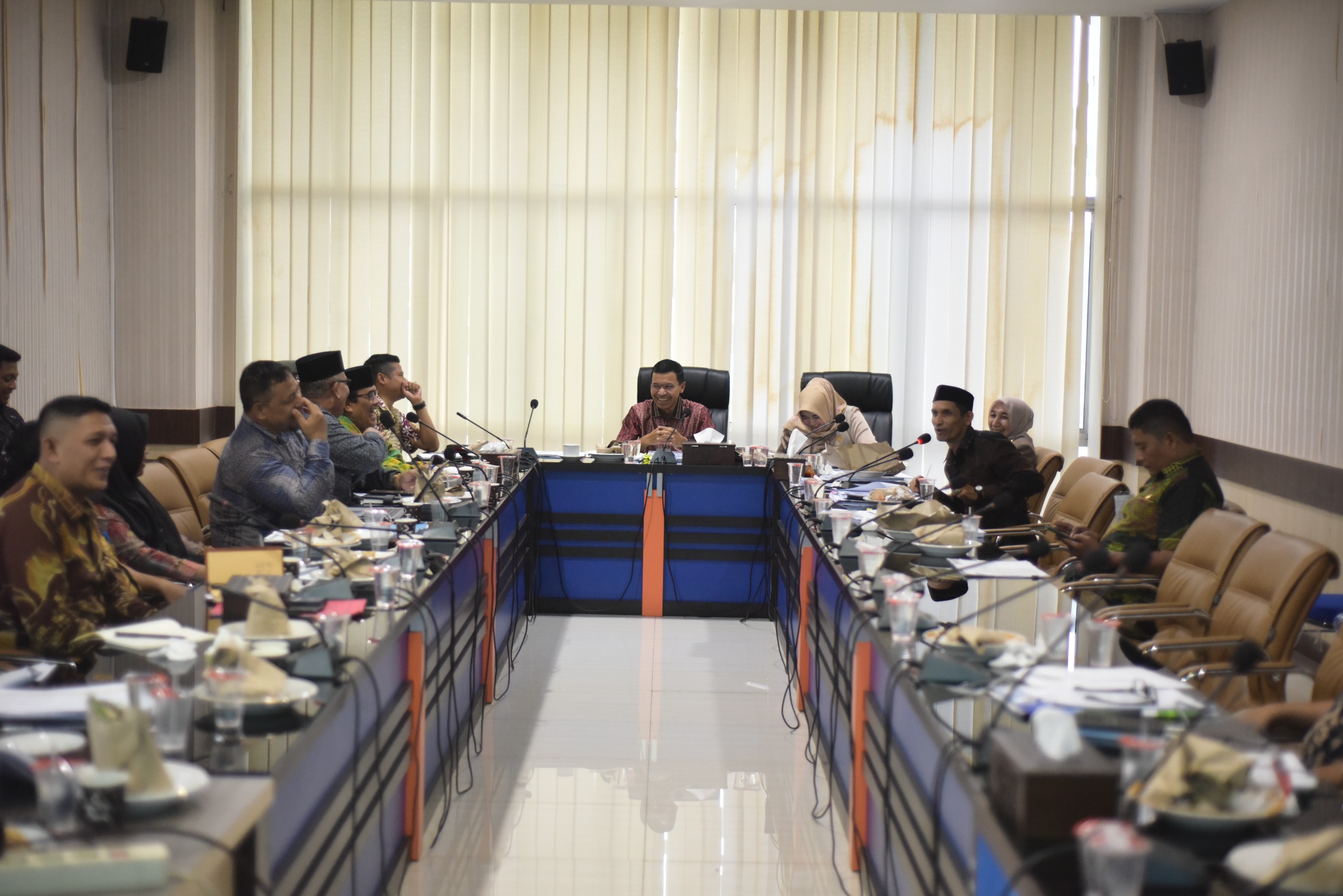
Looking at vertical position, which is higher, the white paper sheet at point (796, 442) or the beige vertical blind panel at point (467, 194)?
the beige vertical blind panel at point (467, 194)

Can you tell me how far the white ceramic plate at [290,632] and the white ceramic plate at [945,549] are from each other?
5.61 feet

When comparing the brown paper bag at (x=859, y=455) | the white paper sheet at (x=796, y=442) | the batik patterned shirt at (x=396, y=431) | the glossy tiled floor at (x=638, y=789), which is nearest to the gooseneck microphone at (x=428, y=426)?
the batik patterned shirt at (x=396, y=431)

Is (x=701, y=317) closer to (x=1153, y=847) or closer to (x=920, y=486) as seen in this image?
(x=920, y=486)

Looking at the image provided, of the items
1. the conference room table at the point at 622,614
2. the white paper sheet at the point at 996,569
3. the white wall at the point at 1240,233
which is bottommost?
the conference room table at the point at 622,614

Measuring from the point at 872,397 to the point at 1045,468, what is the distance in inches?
41.2

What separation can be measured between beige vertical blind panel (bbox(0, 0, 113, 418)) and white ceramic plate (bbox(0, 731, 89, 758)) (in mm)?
4027

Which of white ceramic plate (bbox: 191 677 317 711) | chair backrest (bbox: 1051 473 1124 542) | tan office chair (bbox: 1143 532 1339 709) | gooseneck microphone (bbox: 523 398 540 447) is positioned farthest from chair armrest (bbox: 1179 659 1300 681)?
gooseneck microphone (bbox: 523 398 540 447)

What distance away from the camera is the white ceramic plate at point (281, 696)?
170 cm

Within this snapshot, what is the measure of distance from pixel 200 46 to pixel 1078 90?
15.4 feet

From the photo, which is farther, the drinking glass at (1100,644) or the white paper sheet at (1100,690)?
the drinking glass at (1100,644)

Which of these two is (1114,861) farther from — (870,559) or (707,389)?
(707,389)

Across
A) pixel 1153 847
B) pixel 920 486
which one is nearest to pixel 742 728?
pixel 920 486

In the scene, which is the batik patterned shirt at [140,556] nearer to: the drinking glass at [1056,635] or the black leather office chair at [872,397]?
the drinking glass at [1056,635]

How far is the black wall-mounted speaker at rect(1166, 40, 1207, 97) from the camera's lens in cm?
604
